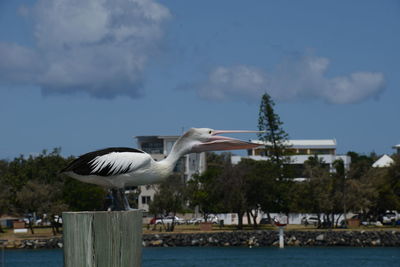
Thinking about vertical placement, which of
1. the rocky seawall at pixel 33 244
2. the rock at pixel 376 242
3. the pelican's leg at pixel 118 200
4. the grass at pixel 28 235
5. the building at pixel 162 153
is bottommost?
the rock at pixel 376 242

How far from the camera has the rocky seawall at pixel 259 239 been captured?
50.9 m

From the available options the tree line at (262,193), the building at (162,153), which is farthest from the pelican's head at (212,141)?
the building at (162,153)

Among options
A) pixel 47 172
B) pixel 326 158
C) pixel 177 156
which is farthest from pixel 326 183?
pixel 177 156

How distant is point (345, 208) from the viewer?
55.3m

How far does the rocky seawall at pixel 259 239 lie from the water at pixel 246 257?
4.78 feet

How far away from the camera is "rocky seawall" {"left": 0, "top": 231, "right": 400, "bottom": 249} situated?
50875mm

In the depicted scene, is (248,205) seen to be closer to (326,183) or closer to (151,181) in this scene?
(326,183)

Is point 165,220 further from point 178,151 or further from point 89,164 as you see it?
point 89,164

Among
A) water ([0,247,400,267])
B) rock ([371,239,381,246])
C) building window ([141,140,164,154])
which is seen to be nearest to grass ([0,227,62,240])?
water ([0,247,400,267])

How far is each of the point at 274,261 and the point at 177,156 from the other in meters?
35.5

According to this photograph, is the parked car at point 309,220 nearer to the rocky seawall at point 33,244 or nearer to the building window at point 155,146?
the rocky seawall at point 33,244

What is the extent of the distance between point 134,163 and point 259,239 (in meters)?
47.0

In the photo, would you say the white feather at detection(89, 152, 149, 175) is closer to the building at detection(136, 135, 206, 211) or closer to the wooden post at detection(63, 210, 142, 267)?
the wooden post at detection(63, 210, 142, 267)

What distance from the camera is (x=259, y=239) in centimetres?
5291
